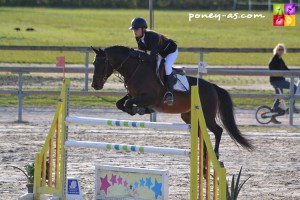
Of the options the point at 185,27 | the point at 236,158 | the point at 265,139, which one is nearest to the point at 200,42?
the point at 185,27

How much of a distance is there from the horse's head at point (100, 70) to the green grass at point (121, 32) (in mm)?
9422

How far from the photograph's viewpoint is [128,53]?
33.9 ft

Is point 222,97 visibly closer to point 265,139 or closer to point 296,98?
point 265,139

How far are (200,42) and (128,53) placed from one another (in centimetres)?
1209

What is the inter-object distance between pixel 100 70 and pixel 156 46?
83 centimetres

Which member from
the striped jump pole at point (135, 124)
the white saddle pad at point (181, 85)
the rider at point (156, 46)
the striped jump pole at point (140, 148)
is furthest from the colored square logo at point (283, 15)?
the striped jump pole at point (140, 148)

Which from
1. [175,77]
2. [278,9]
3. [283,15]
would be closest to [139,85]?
[175,77]

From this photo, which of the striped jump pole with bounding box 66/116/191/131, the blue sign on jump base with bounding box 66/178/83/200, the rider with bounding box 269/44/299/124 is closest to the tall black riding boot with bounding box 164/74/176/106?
the striped jump pole with bounding box 66/116/191/131

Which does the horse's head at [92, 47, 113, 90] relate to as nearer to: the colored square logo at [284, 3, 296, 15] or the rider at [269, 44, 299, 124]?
the rider at [269, 44, 299, 124]

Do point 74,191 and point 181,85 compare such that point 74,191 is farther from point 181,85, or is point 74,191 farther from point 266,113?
point 266,113

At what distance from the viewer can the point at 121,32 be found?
78.4 feet

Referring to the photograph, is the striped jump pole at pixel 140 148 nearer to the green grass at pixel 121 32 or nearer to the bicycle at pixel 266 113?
the bicycle at pixel 266 113

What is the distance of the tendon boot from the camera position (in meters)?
10.4

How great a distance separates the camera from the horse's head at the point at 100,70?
10.0 metres
